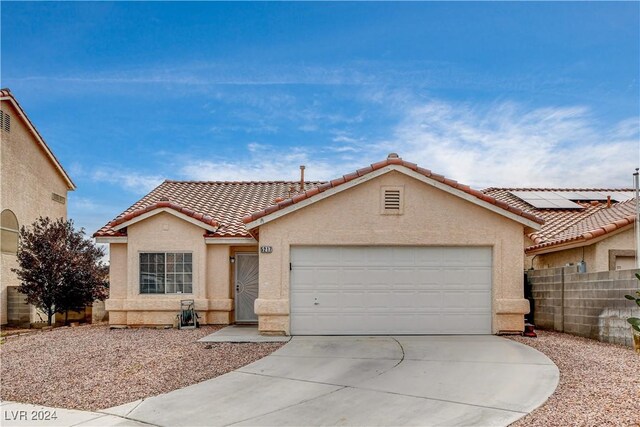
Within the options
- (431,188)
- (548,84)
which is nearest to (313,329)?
(431,188)

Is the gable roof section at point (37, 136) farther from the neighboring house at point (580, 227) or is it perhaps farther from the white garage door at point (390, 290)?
the neighboring house at point (580, 227)

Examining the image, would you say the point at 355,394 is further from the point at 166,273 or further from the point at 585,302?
the point at 166,273

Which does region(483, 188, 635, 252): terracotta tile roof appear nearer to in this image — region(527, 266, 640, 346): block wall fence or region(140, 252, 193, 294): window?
region(527, 266, 640, 346): block wall fence

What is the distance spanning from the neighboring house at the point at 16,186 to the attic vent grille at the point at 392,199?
1446cm

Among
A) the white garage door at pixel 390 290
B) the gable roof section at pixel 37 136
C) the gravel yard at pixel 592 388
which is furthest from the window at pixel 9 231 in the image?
the gravel yard at pixel 592 388

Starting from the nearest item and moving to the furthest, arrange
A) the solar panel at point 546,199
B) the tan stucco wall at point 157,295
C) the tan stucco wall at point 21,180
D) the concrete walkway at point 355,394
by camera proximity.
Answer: the concrete walkway at point 355,394, the tan stucco wall at point 157,295, the tan stucco wall at point 21,180, the solar panel at point 546,199

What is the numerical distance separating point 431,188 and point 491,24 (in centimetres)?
413

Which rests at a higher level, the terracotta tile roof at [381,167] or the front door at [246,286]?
the terracotta tile roof at [381,167]

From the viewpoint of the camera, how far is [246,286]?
57.4 ft

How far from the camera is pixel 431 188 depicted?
13953mm

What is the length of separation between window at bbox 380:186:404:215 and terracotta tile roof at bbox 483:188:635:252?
17.4 feet

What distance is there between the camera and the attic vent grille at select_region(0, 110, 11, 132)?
20656mm

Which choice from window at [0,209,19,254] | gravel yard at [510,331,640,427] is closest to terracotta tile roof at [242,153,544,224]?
gravel yard at [510,331,640,427]

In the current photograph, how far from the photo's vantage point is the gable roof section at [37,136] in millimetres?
Result: 20788
